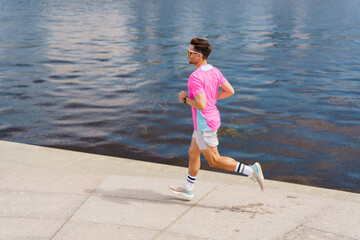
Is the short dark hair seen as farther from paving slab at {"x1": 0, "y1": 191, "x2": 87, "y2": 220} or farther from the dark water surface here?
the dark water surface

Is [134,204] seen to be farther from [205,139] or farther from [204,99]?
[204,99]

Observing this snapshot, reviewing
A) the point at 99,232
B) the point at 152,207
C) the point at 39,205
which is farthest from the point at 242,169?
the point at 39,205

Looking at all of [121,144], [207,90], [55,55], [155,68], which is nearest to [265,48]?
[155,68]

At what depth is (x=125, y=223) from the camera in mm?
4859

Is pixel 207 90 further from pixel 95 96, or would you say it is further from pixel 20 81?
pixel 20 81

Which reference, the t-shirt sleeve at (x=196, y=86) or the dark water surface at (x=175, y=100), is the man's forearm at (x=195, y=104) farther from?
the dark water surface at (x=175, y=100)

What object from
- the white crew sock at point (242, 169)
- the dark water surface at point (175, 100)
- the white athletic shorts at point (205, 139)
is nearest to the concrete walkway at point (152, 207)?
the white crew sock at point (242, 169)

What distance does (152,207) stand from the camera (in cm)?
530

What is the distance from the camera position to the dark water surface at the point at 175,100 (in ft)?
28.7

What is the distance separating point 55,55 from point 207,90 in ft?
54.4

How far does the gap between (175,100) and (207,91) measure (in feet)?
25.5

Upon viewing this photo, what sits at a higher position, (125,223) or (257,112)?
(125,223)

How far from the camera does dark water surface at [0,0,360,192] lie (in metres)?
8.73

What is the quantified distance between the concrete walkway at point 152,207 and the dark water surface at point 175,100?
5.78 feet
